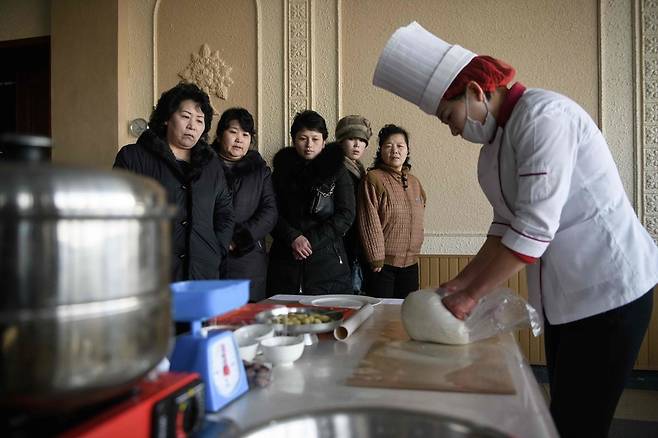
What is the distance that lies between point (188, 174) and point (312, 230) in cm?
82

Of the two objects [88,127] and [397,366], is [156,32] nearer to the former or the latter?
[88,127]

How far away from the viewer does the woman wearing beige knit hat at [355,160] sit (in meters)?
3.19

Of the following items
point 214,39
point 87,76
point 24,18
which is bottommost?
point 87,76

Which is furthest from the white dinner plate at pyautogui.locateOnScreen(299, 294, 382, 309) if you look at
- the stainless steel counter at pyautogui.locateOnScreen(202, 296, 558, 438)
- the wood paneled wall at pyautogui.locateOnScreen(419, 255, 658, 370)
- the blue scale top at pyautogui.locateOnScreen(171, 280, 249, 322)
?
the wood paneled wall at pyautogui.locateOnScreen(419, 255, 658, 370)

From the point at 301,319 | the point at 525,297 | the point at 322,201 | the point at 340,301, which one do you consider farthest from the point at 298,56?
the point at 301,319

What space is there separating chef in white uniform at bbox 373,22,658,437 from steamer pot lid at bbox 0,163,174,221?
→ 956 millimetres

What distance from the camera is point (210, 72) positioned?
12.5 ft

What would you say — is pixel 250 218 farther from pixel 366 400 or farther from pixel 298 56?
pixel 366 400

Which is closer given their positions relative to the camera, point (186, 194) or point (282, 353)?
point (282, 353)

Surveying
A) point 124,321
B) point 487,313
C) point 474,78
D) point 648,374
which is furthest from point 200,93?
point 648,374

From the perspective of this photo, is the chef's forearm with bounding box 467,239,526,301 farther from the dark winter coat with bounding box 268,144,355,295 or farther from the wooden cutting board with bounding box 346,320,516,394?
the dark winter coat with bounding box 268,144,355,295

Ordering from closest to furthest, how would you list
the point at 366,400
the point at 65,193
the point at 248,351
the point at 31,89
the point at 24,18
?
the point at 65,193 < the point at 366,400 < the point at 248,351 < the point at 24,18 < the point at 31,89

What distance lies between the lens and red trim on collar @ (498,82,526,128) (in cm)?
136

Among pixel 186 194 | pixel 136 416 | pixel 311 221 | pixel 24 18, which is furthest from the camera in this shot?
pixel 24 18
